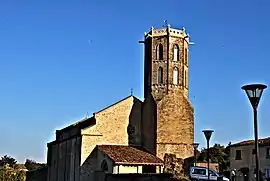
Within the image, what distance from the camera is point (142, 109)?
54.0 m

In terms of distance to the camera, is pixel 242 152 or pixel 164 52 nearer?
pixel 164 52

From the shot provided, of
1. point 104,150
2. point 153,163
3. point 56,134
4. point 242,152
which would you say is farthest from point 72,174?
point 242,152

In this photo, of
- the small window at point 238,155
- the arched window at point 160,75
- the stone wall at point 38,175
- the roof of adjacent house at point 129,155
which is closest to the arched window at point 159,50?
the arched window at point 160,75

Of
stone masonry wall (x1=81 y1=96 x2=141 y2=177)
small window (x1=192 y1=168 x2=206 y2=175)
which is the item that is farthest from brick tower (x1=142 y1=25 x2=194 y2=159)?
small window (x1=192 y1=168 x2=206 y2=175)

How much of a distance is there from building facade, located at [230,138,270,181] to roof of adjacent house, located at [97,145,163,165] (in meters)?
15.5

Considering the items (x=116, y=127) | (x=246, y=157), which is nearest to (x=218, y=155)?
(x=246, y=157)

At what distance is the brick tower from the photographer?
167 ft

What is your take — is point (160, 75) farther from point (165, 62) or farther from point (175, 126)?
point (175, 126)

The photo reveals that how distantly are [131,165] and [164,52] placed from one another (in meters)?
13.0

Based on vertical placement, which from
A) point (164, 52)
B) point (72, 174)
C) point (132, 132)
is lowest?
point (72, 174)

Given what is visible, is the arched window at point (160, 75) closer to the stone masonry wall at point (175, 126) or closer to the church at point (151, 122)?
the church at point (151, 122)

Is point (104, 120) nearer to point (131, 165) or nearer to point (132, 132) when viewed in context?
point (132, 132)

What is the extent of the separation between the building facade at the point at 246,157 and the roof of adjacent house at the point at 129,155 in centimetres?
1548

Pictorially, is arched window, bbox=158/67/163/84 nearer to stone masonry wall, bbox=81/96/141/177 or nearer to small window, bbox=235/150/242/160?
stone masonry wall, bbox=81/96/141/177
